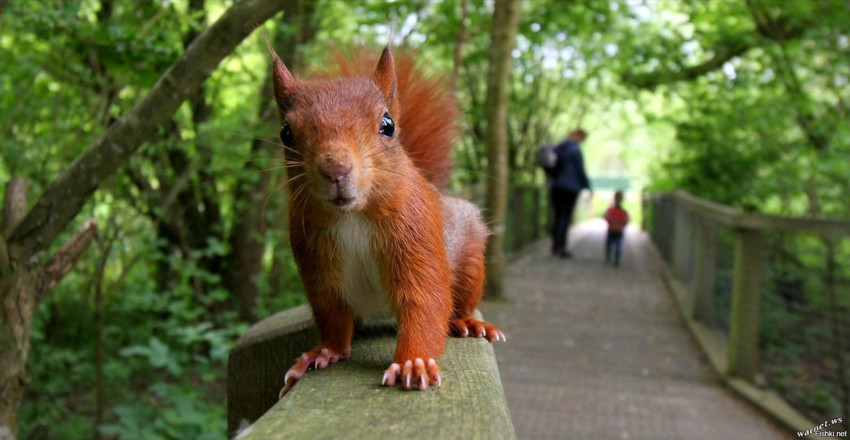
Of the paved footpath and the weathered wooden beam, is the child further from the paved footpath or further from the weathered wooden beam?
the weathered wooden beam

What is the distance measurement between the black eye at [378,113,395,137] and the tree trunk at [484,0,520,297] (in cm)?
509

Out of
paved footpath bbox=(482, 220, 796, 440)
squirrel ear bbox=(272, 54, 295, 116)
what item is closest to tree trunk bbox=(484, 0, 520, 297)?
paved footpath bbox=(482, 220, 796, 440)

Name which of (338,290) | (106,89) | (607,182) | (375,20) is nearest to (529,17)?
(375,20)

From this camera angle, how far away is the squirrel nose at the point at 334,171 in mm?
1626

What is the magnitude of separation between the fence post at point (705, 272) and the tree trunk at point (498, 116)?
2123 millimetres

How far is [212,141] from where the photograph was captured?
5.31 metres

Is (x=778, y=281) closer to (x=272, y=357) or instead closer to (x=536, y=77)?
(x=272, y=357)

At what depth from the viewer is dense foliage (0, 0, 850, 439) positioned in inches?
156

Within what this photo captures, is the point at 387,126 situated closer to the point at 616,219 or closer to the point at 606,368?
the point at 606,368

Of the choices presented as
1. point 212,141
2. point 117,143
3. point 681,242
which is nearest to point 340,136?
point 117,143

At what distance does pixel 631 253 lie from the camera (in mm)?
15508

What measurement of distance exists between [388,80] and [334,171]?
40cm

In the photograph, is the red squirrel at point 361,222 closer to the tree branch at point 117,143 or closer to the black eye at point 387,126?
the black eye at point 387,126

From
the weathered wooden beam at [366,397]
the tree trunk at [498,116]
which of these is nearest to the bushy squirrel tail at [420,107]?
the weathered wooden beam at [366,397]
